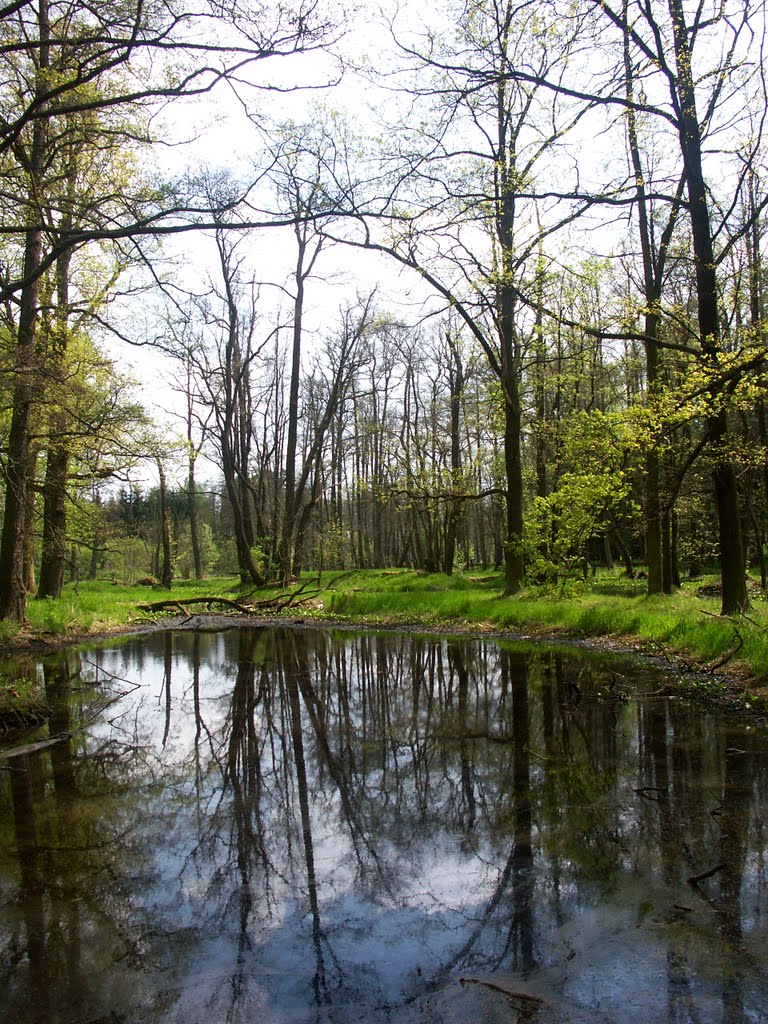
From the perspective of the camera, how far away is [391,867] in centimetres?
418

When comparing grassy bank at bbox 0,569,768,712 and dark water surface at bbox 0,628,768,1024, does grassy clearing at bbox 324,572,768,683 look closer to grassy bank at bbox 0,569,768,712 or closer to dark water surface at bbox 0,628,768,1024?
grassy bank at bbox 0,569,768,712

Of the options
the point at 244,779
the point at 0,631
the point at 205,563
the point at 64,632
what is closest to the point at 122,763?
the point at 244,779

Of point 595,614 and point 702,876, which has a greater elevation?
point 595,614

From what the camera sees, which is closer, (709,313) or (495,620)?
(709,313)

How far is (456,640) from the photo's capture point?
14.4m

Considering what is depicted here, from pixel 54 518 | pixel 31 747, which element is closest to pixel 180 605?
pixel 54 518

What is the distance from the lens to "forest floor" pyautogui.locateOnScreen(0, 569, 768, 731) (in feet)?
28.0

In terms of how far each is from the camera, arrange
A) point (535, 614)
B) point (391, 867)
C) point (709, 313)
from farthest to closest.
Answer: point (535, 614) < point (709, 313) < point (391, 867)

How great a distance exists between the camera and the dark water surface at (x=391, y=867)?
2.95 meters

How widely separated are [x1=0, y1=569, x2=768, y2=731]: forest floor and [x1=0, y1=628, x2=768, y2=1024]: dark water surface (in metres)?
1.21

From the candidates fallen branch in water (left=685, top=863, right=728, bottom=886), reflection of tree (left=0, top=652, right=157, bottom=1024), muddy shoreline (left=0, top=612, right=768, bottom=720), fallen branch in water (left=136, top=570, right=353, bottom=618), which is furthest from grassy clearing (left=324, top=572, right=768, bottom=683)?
reflection of tree (left=0, top=652, right=157, bottom=1024)

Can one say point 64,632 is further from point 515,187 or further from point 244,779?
point 515,187

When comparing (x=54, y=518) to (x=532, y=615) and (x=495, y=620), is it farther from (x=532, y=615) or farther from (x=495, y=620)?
(x=532, y=615)

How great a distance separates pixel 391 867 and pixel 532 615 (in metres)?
11.3
